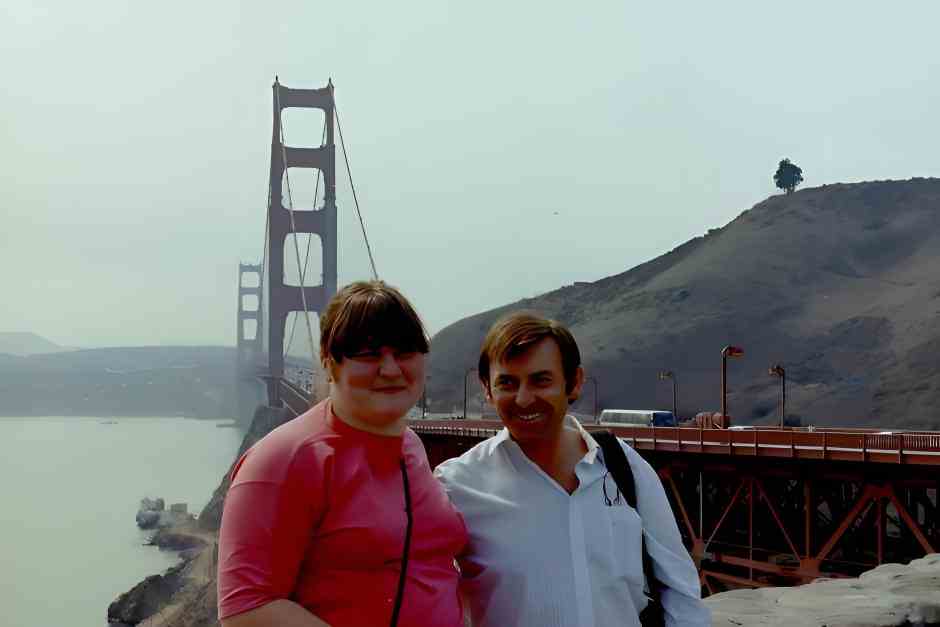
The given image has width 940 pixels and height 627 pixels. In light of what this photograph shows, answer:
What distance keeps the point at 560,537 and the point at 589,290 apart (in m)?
102

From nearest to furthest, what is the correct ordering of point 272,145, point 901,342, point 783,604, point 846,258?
point 783,604 < point 272,145 < point 901,342 < point 846,258

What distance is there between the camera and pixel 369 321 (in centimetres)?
262

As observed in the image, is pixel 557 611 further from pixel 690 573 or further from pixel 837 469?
pixel 837 469

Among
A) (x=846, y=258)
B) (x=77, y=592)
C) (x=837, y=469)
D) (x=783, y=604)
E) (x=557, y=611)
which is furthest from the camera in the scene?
(x=846, y=258)

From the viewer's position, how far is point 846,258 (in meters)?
100

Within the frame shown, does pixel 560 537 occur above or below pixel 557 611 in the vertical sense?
above

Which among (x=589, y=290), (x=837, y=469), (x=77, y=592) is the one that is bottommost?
(x=77, y=592)

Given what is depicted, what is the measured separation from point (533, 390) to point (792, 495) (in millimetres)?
20359

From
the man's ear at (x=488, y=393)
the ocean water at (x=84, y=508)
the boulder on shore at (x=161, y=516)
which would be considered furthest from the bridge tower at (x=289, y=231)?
the man's ear at (x=488, y=393)

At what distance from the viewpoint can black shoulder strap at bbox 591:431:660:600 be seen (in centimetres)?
313

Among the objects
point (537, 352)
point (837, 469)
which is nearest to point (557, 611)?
point (537, 352)

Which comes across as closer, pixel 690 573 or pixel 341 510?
pixel 341 510

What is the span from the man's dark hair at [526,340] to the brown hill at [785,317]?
58.9 metres

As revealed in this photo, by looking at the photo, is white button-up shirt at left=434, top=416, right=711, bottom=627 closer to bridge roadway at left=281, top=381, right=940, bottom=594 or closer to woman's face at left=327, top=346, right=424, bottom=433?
woman's face at left=327, top=346, right=424, bottom=433
